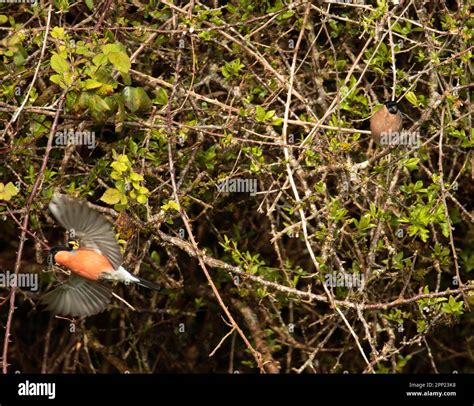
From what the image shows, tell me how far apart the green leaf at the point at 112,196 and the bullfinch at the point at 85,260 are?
0.05m

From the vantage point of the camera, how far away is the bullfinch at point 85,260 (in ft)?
9.82

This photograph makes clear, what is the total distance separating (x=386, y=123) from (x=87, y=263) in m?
1.03

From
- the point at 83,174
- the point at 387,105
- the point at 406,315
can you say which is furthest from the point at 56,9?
the point at 406,315

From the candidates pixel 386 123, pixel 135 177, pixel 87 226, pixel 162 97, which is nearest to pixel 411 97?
pixel 386 123

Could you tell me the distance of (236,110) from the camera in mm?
3383

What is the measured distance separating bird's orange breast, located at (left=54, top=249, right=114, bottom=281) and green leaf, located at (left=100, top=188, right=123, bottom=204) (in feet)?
0.52

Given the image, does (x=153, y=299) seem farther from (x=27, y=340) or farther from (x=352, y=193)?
(x=352, y=193)

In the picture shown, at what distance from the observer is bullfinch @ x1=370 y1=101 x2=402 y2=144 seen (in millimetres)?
3314

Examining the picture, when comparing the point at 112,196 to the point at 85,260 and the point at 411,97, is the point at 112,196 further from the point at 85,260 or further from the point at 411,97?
the point at 411,97

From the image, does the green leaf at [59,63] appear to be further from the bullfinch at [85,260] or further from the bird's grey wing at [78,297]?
the bird's grey wing at [78,297]

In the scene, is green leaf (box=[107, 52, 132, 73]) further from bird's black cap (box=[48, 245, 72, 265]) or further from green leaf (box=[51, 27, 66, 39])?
bird's black cap (box=[48, 245, 72, 265])

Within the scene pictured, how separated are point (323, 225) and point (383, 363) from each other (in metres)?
0.99

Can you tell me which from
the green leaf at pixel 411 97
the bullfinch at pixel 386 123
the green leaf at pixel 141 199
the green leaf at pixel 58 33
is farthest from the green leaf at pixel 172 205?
the green leaf at pixel 411 97

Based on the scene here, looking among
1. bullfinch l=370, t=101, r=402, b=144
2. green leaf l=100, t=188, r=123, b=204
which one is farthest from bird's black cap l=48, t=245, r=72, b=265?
bullfinch l=370, t=101, r=402, b=144
